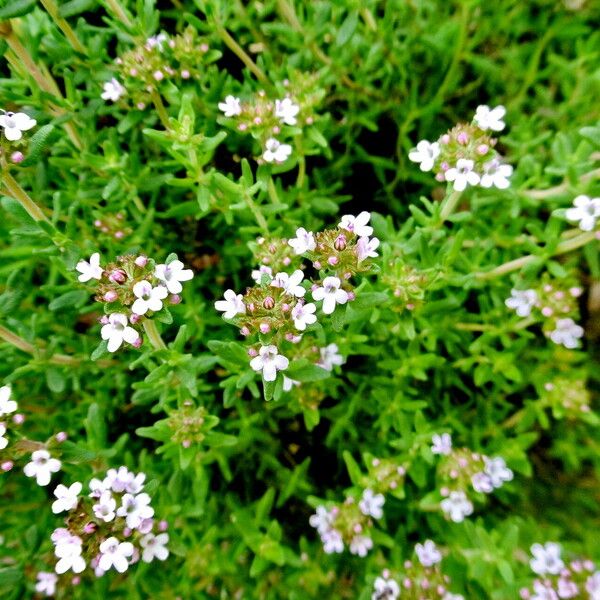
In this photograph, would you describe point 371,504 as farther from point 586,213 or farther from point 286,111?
point 286,111

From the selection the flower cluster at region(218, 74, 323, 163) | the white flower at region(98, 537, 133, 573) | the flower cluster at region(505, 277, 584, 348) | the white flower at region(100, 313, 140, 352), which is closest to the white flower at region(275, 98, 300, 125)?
the flower cluster at region(218, 74, 323, 163)

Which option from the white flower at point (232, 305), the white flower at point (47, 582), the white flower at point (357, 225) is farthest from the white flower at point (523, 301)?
the white flower at point (47, 582)

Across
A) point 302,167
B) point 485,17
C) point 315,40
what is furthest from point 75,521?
point 485,17

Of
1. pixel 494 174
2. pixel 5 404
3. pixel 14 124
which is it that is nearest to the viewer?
pixel 14 124

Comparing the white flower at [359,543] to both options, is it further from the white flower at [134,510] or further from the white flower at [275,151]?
the white flower at [275,151]

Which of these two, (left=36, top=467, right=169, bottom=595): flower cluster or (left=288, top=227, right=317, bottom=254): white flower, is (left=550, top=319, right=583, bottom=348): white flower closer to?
(left=288, top=227, right=317, bottom=254): white flower

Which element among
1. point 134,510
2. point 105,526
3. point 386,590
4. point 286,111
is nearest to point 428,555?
point 386,590
